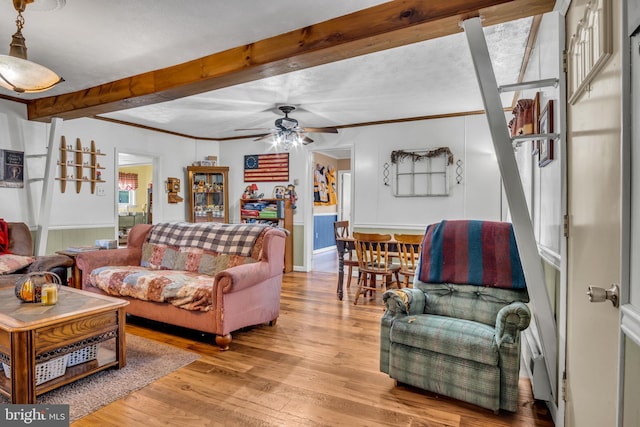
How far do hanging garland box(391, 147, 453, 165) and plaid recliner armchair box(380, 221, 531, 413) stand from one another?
2.82 meters

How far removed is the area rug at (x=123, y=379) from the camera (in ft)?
6.64

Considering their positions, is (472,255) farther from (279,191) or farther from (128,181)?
(128,181)

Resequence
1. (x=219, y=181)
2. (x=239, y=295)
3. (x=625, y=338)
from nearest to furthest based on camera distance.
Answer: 1. (x=625, y=338)
2. (x=239, y=295)
3. (x=219, y=181)

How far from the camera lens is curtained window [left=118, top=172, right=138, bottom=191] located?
958 centimetres

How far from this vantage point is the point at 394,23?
7.04 feet

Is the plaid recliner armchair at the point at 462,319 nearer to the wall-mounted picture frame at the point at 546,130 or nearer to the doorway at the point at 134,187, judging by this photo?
the wall-mounted picture frame at the point at 546,130

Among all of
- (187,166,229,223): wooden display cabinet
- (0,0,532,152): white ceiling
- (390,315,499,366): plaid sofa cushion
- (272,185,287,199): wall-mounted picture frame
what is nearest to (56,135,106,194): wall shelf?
(0,0,532,152): white ceiling

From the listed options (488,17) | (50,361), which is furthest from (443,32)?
(50,361)

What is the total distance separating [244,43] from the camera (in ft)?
9.08

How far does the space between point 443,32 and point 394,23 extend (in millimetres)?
306

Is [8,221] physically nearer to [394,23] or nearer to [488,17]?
[394,23]

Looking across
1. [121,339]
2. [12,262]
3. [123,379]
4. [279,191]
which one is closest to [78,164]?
[12,262]

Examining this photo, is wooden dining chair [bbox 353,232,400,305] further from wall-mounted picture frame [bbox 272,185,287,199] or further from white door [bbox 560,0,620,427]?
wall-mounted picture frame [bbox 272,185,287,199]

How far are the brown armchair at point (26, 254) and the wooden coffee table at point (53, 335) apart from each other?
983mm
